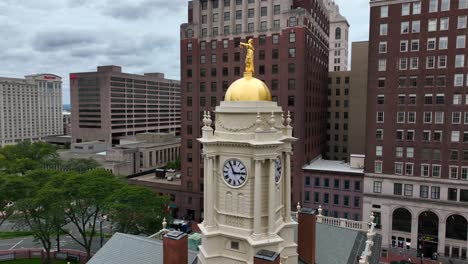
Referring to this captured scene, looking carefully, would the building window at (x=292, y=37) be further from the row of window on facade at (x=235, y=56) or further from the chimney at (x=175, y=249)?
the chimney at (x=175, y=249)

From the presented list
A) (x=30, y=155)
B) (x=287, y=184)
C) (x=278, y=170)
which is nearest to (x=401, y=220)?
(x=287, y=184)

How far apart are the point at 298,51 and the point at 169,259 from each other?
178ft

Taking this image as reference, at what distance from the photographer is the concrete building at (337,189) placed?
66.2 m

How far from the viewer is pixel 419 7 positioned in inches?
2370

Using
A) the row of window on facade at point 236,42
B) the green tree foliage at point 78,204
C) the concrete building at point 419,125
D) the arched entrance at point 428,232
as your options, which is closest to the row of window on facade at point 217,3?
the row of window on facade at point 236,42

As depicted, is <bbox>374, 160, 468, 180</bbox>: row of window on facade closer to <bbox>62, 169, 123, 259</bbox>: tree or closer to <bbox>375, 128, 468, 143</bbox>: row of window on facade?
<bbox>375, 128, 468, 143</bbox>: row of window on facade

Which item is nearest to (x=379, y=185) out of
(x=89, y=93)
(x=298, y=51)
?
(x=298, y=51)

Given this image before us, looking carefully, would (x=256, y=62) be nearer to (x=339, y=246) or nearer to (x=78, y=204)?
(x=78, y=204)

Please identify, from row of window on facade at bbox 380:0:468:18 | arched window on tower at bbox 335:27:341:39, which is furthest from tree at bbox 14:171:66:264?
arched window on tower at bbox 335:27:341:39

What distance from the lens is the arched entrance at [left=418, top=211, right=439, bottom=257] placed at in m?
59.5

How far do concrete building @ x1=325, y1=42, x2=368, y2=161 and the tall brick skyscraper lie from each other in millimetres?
14405

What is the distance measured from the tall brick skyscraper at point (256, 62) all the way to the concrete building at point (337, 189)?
261cm

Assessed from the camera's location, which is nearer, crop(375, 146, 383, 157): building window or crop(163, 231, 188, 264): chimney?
crop(163, 231, 188, 264): chimney

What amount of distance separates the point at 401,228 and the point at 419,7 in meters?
39.6
